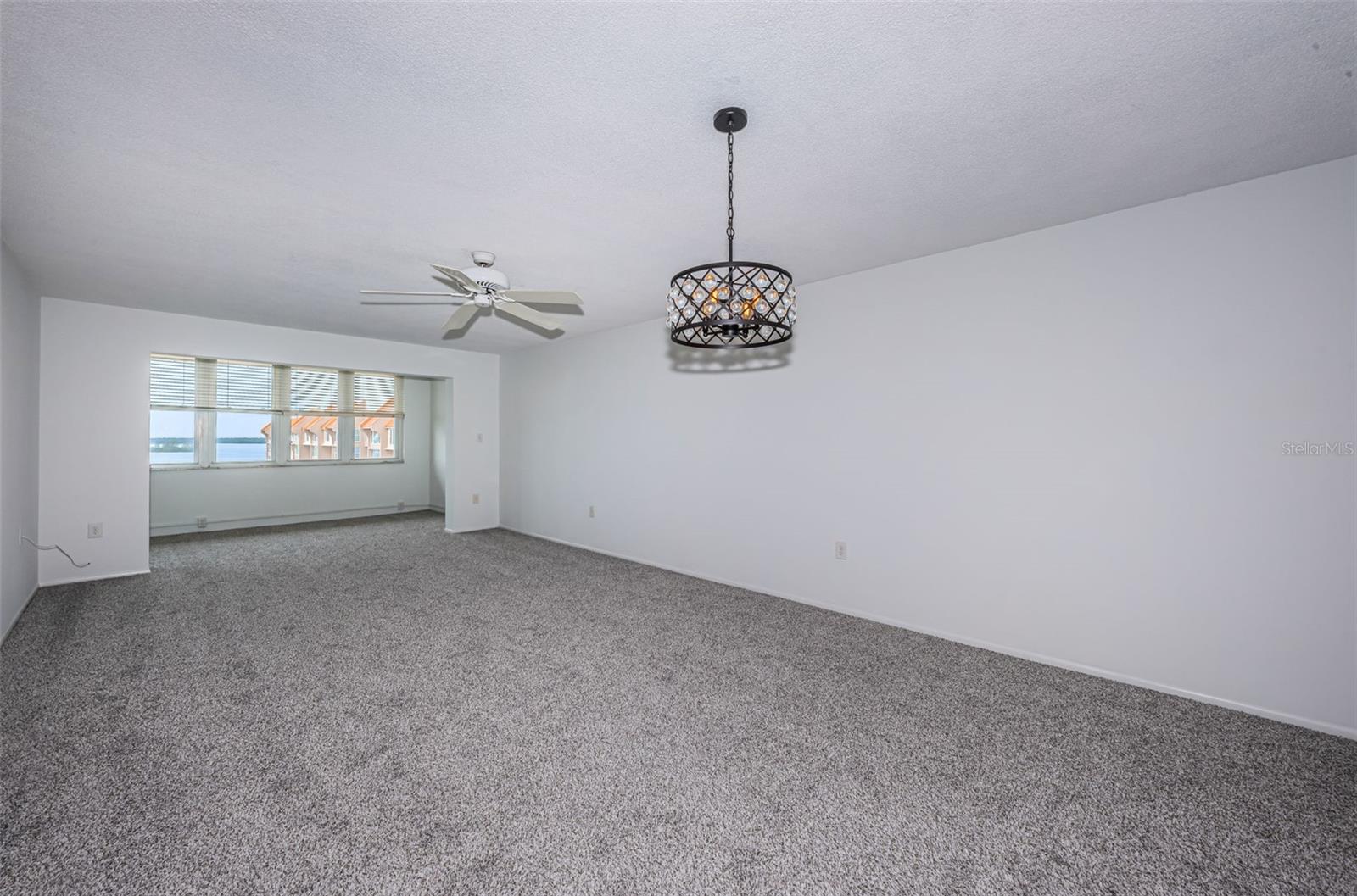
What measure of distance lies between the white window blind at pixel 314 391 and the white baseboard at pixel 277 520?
146 centimetres

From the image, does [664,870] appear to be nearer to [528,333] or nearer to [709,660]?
[709,660]

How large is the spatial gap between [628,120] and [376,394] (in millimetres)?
7538

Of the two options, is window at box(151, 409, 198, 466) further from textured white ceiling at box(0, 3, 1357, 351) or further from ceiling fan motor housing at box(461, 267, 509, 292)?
ceiling fan motor housing at box(461, 267, 509, 292)

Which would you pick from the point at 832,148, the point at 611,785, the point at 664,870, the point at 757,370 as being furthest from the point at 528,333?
the point at 664,870

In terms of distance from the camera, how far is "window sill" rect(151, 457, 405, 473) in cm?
642

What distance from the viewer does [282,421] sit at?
23.9 feet

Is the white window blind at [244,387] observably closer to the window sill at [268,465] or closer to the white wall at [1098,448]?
the window sill at [268,465]

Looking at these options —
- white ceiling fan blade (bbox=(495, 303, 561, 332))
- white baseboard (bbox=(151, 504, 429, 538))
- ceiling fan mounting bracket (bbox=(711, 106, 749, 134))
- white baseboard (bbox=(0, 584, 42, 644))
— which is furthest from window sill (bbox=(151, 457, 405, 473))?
ceiling fan mounting bracket (bbox=(711, 106, 749, 134))

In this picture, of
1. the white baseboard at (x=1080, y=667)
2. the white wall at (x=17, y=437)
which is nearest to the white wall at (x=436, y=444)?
the white wall at (x=17, y=437)

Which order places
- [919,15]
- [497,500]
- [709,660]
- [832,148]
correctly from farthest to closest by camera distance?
[497,500], [709,660], [832,148], [919,15]

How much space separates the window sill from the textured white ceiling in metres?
4.06

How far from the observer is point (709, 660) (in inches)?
→ 117

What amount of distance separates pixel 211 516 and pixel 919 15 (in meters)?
8.63

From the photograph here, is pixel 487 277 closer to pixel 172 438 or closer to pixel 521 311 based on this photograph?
pixel 521 311
